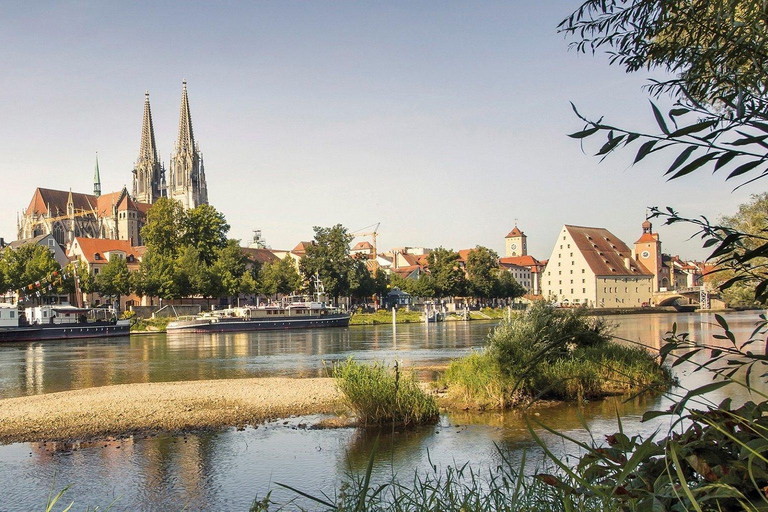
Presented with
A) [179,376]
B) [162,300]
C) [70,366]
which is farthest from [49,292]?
[179,376]

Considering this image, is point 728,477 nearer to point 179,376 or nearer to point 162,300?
point 179,376

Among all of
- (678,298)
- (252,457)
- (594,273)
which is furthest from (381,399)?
(678,298)

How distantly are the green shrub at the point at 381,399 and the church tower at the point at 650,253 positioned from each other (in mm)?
138911

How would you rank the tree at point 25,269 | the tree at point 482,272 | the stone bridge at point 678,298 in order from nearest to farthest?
the tree at point 25,269 → the tree at point 482,272 → the stone bridge at point 678,298

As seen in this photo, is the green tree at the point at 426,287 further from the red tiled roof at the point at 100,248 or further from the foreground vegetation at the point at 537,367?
the foreground vegetation at the point at 537,367

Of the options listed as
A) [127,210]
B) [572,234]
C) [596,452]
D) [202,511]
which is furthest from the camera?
[127,210]

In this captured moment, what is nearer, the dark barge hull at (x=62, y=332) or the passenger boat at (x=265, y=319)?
the dark barge hull at (x=62, y=332)

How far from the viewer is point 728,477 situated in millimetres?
2689

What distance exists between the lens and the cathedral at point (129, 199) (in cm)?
15288

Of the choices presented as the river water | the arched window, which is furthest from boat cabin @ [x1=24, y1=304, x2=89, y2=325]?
the arched window

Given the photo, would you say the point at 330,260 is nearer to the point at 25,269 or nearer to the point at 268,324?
the point at 268,324

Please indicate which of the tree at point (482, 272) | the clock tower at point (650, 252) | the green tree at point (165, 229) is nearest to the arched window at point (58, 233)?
the green tree at point (165, 229)

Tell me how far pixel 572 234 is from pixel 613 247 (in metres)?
13.5

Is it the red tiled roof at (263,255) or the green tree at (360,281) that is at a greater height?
the red tiled roof at (263,255)
